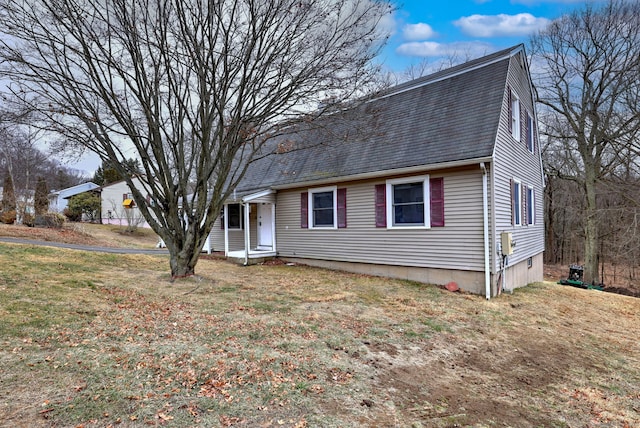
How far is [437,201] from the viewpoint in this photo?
8.91 metres

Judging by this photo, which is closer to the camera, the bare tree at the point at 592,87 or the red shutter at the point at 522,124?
the red shutter at the point at 522,124

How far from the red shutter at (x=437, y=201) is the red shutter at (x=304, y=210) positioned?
4.53m

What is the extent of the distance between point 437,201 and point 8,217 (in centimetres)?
2096

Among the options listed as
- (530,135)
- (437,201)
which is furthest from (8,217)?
(530,135)

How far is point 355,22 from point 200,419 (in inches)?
318

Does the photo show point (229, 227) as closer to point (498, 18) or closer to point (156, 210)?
point (156, 210)

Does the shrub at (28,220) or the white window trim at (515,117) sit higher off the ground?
the white window trim at (515,117)

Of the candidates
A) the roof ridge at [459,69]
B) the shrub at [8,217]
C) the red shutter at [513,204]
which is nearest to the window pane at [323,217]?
the roof ridge at [459,69]

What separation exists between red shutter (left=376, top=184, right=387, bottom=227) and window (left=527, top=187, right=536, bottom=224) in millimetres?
5484

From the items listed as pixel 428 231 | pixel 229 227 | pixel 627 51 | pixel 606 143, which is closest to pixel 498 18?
pixel 627 51

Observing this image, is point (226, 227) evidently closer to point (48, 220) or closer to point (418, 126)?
point (418, 126)

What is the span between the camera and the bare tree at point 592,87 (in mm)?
15383

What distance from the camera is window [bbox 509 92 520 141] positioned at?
10053 millimetres

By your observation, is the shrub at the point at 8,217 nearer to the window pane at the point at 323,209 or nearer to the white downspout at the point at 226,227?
the white downspout at the point at 226,227
